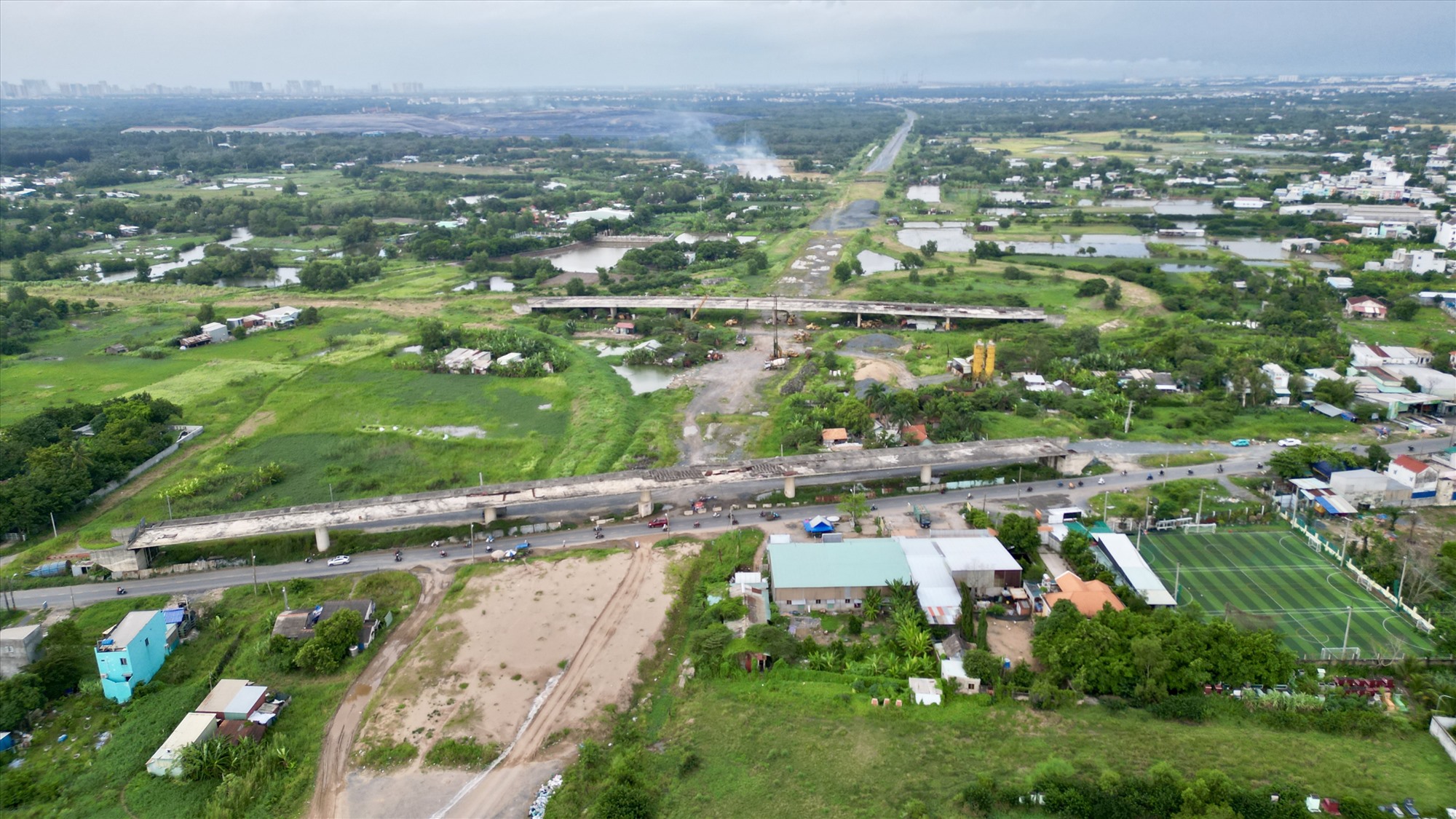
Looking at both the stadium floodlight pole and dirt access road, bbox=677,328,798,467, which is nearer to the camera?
the stadium floodlight pole

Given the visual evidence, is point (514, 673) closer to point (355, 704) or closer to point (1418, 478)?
point (355, 704)

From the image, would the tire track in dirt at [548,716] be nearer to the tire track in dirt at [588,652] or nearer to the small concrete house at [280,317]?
the tire track in dirt at [588,652]

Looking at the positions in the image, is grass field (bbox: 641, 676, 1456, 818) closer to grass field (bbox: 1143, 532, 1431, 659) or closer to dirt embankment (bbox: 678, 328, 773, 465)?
grass field (bbox: 1143, 532, 1431, 659)

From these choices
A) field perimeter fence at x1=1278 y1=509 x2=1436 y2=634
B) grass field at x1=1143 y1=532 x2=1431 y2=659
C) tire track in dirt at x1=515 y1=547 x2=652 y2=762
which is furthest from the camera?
field perimeter fence at x1=1278 y1=509 x2=1436 y2=634

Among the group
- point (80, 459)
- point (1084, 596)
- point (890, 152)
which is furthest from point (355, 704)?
point (890, 152)

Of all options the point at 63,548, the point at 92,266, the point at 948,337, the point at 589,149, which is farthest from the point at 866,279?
the point at 589,149

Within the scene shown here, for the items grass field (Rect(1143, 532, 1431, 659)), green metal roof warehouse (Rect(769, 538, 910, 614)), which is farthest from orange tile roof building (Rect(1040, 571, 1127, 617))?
green metal roof warehouse (Rect(769, 538, 910, 614))

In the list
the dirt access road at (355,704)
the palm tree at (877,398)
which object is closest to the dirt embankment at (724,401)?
the palm tree at (877,398)
